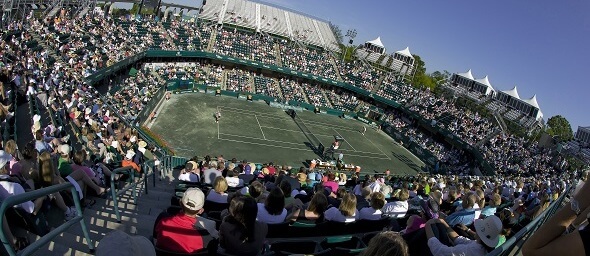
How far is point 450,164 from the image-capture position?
1673 inches

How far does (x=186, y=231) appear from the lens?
460 centimetres

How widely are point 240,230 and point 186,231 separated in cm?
65

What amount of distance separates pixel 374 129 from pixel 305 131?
A: 1328 centimetres

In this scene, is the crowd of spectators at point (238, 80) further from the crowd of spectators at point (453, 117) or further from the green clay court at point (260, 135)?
the crowd of spectators at point (453, 117)

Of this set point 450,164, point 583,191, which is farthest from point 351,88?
point 583,191

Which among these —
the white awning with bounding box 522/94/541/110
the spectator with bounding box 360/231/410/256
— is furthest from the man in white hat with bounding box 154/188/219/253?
the white awning with bounding box 522/94/541/110

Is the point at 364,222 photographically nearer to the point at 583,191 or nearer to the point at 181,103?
the point at 583,191

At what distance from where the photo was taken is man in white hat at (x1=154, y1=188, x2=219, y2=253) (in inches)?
179

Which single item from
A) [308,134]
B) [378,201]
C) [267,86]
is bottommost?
[308,134]

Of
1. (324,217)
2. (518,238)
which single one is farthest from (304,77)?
(518,238)

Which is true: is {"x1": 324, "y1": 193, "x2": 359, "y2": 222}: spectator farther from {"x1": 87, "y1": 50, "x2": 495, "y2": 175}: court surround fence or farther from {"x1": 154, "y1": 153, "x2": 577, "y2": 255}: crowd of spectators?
{"x1": 87, "y1": 50, "x2": 495, "y2": 175}: court surround fence

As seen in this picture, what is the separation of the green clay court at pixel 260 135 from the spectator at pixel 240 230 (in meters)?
24.1

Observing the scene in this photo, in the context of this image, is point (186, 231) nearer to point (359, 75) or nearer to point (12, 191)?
point (12, 191)

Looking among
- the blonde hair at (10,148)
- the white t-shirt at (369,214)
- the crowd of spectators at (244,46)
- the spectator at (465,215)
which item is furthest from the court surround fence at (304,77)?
the spectator at (465,215)
